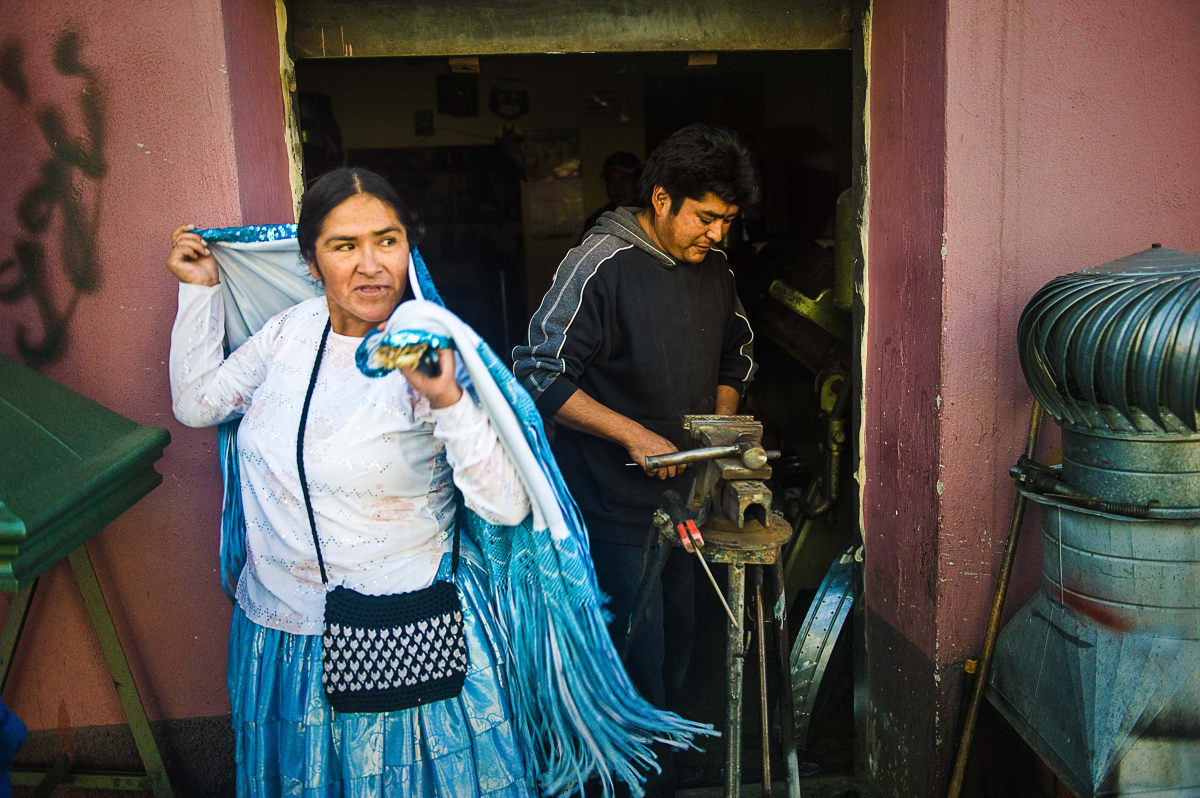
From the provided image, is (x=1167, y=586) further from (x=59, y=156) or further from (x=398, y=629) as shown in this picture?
(x=59, y=156)

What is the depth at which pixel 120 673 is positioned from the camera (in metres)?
2.32

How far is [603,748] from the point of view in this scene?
1894mm

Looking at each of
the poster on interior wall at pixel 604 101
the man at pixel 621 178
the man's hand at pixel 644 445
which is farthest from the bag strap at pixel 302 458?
the poster on interior wall at pixel 604 101

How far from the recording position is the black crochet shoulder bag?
1.78 meters

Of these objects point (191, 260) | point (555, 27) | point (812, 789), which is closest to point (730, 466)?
point (191, 260)

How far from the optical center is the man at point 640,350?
239 cm

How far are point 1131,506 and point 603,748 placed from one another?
1301 millimetres

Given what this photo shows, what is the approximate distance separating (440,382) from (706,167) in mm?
1184

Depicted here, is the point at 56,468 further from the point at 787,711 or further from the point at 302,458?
the point at 787,711

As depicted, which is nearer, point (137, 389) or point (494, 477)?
point (494, 477)

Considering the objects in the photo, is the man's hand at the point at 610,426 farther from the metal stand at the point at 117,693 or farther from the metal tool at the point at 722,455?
the metal stand at the point at 117,693

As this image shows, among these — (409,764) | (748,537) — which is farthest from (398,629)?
(748,537)

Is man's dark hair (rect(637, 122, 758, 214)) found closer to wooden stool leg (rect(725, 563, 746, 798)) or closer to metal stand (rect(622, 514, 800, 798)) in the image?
metal stand (rect(622, 514, 800, 798))

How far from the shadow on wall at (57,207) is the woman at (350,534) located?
2.52 ft
